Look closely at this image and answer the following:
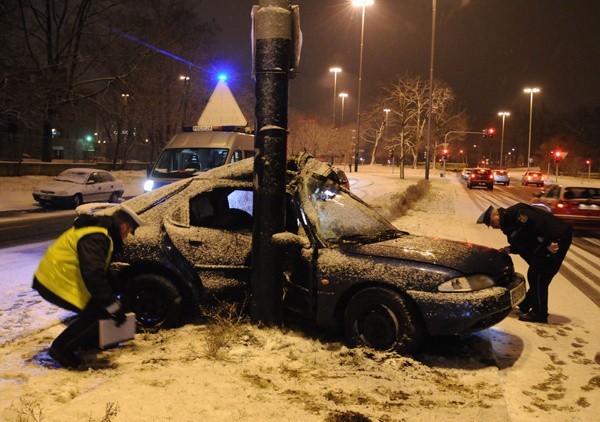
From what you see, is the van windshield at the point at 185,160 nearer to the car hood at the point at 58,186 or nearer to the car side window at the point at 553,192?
the car hood at the point at 58,186

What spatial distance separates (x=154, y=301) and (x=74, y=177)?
55.5 ft

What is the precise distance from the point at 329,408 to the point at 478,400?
1156mm

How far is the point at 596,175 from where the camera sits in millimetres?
76375

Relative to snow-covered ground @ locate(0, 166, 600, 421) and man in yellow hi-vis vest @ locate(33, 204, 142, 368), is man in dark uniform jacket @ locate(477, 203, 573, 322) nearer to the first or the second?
snow-covered ground @ locate(0, 166, 600, 421)

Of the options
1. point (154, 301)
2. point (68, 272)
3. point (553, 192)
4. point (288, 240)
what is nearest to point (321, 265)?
point (288, 240)

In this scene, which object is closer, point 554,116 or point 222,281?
point 222,281

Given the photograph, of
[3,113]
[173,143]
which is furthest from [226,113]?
[3,113]

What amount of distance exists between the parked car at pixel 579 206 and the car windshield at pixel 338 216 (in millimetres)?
10637

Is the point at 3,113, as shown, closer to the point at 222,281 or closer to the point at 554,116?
the point at 222,281

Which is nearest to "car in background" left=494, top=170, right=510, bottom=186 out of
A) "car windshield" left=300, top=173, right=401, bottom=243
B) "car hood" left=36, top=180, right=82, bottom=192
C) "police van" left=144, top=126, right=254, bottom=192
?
A: "car hood" left=36, top=180, right=82, bottom=192

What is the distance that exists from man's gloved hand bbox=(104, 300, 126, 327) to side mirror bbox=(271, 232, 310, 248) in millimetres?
1513

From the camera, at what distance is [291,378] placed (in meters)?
4.17

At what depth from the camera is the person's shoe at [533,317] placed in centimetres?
633

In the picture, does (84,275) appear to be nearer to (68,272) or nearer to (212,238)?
(68,272)
